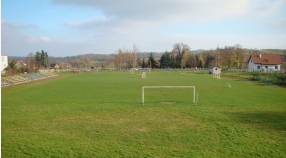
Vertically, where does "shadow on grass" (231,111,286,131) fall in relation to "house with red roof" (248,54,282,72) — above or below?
below

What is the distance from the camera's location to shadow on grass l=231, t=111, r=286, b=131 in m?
9.55

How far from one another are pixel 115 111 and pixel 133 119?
2.14 meters

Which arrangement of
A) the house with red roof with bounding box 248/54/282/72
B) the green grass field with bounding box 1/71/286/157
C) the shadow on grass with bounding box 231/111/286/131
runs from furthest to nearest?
1. the house with red roof with bounding box 248/54/282/72
2. the shadow on grass with bounding box 231/111/286/131
3. the green grass field with bounding box 1/71/286/157

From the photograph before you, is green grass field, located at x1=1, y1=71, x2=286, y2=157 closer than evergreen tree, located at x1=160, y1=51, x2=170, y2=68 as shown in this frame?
Yes

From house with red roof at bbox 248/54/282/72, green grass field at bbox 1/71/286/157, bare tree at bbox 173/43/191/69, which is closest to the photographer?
green grass field at bbox 1/71/286/157

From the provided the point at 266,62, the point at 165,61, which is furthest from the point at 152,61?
the point at 266,62

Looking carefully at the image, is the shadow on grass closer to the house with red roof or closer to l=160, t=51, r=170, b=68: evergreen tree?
the house with red roof

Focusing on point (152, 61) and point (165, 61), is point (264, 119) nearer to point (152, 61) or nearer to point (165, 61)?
point (165, 61)

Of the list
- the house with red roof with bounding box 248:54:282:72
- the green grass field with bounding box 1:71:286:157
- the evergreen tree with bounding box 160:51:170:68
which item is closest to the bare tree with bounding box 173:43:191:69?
the evergreen tree with bounding box 160:51:170:68

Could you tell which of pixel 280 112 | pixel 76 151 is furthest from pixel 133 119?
pixel 280 112

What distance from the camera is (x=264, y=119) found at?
10789 millimetres

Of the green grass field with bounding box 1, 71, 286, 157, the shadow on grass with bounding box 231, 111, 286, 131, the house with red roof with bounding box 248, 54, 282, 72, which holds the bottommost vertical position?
the green grass field with bounding box 1, 71, 286, 157

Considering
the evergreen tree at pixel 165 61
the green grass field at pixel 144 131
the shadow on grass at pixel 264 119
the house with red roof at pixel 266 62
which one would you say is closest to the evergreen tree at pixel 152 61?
the evergreen tree at pixel 165 61

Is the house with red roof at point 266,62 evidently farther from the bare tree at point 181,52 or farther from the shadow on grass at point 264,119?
the shadow on grass at point 264,119
